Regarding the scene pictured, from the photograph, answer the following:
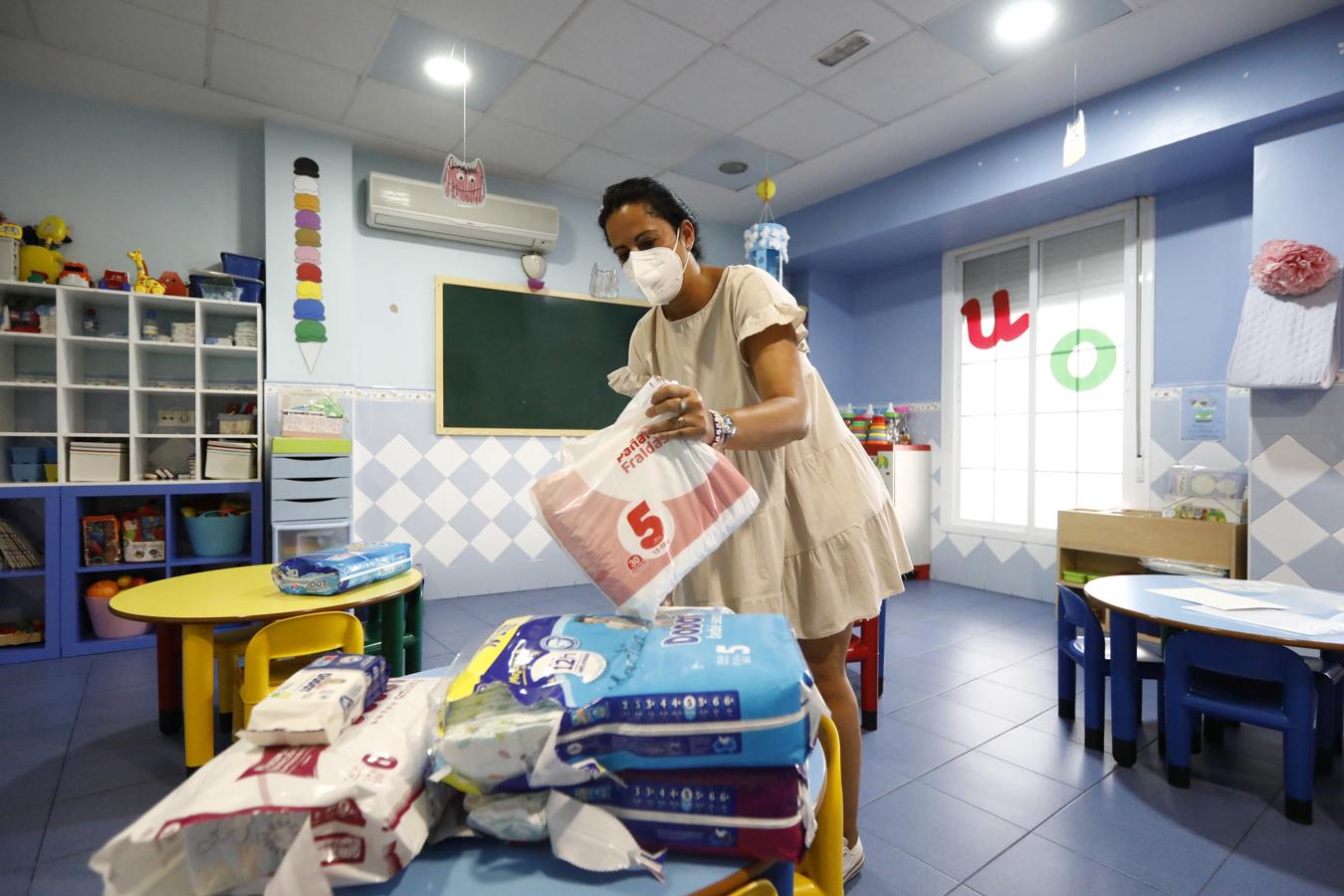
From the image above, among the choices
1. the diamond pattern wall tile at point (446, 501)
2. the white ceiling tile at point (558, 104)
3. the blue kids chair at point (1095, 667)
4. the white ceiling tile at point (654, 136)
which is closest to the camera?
the blue kids chair at point (1095, 667)

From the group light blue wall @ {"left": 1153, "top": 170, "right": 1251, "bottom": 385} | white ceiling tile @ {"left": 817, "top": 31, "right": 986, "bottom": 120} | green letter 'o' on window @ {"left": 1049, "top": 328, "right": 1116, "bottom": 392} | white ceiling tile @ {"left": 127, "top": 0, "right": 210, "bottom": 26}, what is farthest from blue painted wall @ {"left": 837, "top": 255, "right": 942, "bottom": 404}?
white ceiling tile @ {"left": 127, "top": 0, "right": 210, "bottom": 26}

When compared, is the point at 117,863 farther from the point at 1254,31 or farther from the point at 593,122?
the point at 1254,31

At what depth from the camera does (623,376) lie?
1.34 metres

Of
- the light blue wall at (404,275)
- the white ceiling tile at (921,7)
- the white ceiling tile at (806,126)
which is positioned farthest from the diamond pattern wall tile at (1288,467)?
the light blue wall at (404,275)

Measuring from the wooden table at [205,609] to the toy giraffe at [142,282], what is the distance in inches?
80.1

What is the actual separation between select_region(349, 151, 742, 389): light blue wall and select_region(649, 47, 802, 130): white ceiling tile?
A: 0.73 m

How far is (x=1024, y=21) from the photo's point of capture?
118 inches

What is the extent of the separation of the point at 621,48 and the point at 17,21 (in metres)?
2.70

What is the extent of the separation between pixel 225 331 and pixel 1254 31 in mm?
5512

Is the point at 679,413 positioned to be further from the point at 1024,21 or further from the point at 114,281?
the point at 114,281

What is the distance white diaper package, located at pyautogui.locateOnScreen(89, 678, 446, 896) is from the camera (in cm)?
50

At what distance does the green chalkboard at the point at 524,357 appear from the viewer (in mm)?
4586

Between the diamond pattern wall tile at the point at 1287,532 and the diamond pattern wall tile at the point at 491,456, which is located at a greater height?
the diamond pattern wall tile at the point at 491,456

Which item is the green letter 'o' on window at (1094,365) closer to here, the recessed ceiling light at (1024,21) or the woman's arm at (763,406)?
the recessed ceiling light at (1024,21)
